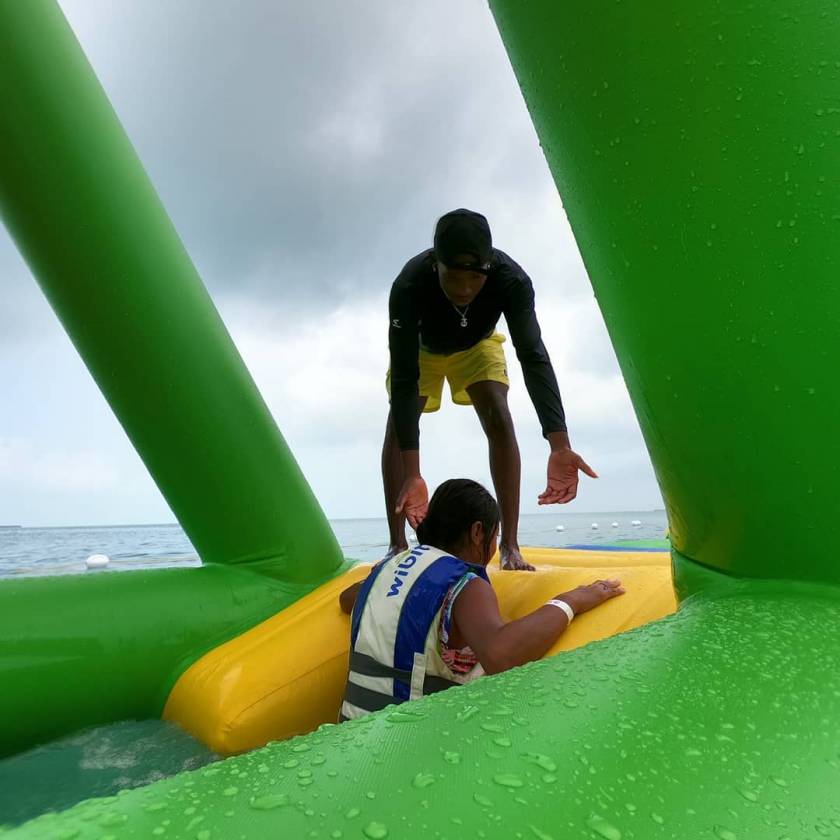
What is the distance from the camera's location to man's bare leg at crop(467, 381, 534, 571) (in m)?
2.00

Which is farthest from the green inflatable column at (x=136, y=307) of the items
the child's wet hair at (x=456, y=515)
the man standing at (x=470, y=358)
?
the child's wet hair at (x=456, y=515)

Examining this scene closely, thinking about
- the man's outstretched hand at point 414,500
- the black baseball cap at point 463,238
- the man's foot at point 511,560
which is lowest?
the man's foot at point 511,560

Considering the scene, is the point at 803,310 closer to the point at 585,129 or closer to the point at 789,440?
the point at 789,440

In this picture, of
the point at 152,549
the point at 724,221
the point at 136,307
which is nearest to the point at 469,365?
the point at 136,307

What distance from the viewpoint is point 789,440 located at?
0.73 metres

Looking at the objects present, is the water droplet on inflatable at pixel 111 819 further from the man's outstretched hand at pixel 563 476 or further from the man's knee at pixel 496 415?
the man's knee at pixel 496 415

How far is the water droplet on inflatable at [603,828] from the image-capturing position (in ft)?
1.20

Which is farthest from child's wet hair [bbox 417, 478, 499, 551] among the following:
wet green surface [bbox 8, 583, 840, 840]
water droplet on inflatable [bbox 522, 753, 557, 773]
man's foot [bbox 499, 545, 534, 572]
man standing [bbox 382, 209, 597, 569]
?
water droplet on inflatable [bbox 522, 753, 557, 773]

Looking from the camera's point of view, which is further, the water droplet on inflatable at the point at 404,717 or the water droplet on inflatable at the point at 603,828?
the water droplet on inflatable at the point at 404,717

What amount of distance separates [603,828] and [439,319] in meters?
1.56

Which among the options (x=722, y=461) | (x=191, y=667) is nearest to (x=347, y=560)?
(x=191, y=667)

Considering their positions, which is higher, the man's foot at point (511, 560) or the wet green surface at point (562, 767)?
the wet green surface at point (562, 767)

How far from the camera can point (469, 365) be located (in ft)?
6.98

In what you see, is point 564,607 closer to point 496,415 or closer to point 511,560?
point 511,560
